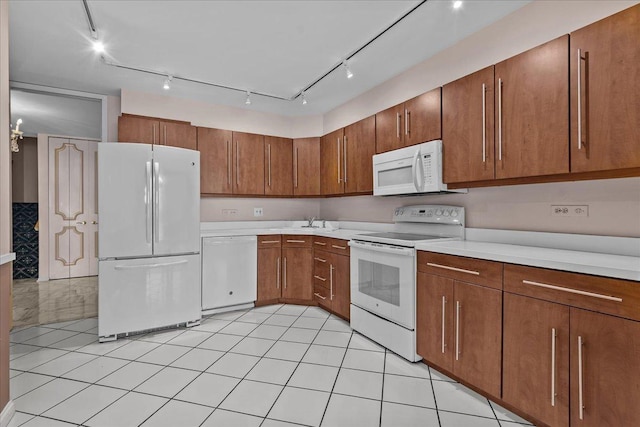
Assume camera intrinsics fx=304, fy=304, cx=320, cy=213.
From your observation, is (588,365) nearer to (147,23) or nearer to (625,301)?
(625,301)

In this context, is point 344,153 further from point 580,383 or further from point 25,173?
point 25,173

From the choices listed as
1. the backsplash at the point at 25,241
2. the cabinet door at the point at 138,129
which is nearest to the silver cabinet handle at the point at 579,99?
the cabinet door at the point at 138,129

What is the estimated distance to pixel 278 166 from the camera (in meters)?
4.20

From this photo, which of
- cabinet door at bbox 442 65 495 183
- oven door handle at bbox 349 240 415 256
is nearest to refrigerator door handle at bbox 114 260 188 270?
oven door handle at bbox 349 240 415 256

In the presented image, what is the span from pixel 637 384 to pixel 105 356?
3313mm

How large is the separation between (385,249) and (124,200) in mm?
2423

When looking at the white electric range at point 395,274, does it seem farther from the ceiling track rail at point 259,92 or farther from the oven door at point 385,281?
the ceiling track rail at point 259,92

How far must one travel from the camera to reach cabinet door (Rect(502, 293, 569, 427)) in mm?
1454

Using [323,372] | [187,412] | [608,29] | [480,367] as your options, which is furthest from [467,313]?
[187,412]

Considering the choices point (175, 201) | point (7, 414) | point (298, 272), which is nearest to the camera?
point (7, 414)

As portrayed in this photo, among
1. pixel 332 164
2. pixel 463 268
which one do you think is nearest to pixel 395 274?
pixel 463 268

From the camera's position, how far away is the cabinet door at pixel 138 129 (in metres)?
3.37

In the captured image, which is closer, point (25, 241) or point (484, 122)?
point (484, 122)

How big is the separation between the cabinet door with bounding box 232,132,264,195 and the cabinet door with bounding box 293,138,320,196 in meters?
0.47
